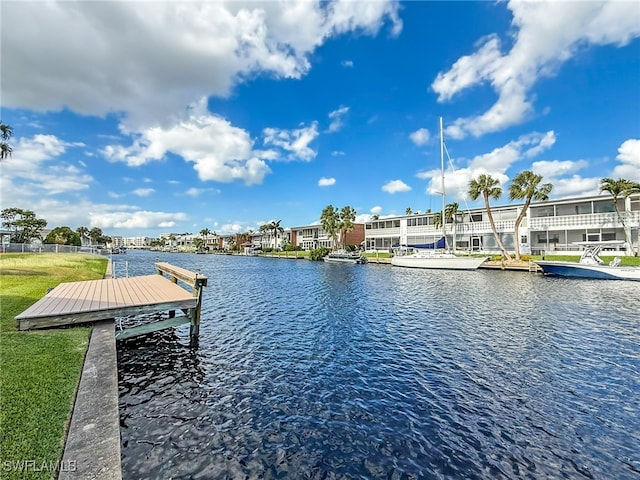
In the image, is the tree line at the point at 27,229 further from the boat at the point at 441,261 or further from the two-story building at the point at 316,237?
the boat at the point at 441,261

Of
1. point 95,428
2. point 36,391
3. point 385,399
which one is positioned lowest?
point 385,399

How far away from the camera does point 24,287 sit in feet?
43.0

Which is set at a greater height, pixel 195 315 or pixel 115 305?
pixel 115 305

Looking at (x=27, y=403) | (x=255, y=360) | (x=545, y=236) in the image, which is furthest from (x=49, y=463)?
(x=545, y=236)

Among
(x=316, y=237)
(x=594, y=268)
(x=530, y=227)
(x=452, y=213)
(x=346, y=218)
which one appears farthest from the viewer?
(x=316, y=237)

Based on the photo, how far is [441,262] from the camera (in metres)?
36.3

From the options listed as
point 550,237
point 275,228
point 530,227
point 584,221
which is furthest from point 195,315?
point 275,228

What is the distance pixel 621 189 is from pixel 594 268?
40.6 feet

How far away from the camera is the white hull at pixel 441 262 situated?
1363 inches

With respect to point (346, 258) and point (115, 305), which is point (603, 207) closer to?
point (346, 258)

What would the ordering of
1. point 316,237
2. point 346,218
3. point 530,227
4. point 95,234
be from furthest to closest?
point 95,234
point 316,237
point 346,218
point 530,227

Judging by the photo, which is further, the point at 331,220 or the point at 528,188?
the point at 331,220

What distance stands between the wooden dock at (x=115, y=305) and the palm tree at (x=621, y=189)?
4110cm

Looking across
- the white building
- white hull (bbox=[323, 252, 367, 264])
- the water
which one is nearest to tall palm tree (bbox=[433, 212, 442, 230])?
the white building
